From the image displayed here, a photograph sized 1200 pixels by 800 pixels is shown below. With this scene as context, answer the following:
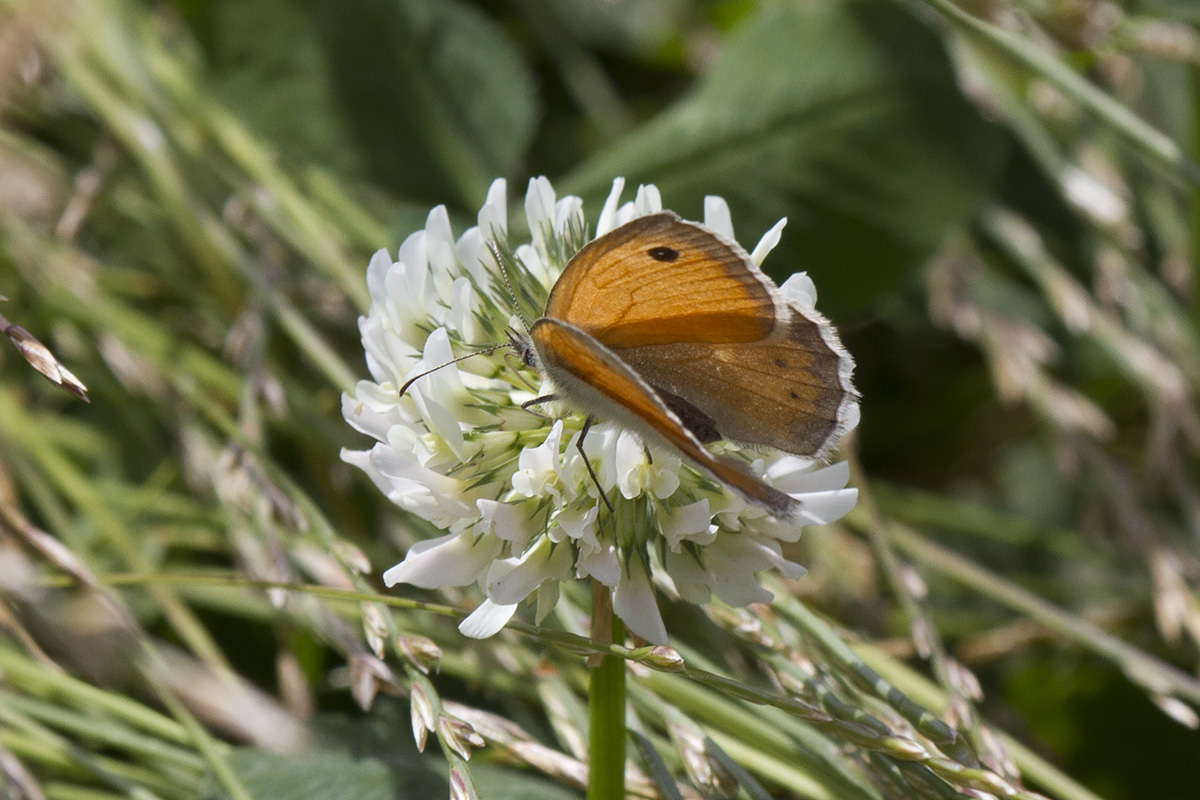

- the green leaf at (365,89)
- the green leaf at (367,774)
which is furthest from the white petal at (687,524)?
the green leaf at (365,89)

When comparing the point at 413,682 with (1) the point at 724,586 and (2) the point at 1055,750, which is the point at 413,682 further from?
(2) the point at 1055,750

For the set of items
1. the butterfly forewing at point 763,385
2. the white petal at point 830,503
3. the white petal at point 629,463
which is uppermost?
the butterfly forewing at point 763,385

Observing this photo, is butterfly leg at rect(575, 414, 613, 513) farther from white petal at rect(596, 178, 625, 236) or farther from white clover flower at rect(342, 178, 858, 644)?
white petal at rect(596, 178, 625, 236)

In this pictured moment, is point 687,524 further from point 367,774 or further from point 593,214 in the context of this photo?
point 593,214

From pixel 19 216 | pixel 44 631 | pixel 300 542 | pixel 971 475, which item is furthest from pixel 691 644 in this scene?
pixel 19 216

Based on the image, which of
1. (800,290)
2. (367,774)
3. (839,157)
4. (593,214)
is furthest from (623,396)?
(839,157)

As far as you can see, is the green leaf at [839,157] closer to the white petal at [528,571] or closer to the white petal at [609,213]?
the white petal at [609,213]
